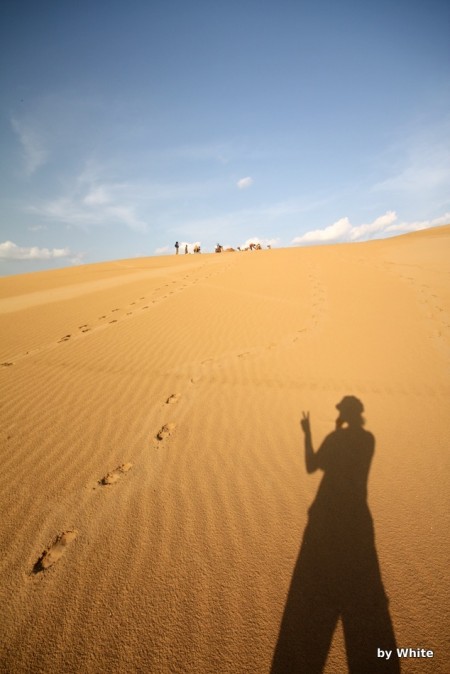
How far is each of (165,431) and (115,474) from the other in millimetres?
831

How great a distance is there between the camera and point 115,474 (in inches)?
120

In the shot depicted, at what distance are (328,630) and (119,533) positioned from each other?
5.47ft

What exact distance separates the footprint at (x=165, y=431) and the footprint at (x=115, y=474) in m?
0.54

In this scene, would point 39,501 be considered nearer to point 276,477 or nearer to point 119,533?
point 119,533

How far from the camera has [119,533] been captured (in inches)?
95.0

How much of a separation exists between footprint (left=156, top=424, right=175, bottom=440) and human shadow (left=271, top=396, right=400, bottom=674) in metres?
1.90

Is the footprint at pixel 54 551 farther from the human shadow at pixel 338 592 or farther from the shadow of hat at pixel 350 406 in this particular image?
the shadow of hat at pixel 350 406

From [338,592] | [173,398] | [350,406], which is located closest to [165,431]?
[173,398]

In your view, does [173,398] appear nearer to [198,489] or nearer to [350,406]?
[198,489]

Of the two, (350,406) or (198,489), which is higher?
(350,406)

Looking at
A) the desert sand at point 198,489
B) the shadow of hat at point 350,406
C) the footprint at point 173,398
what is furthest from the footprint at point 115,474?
the shadow of hat at point 350,406

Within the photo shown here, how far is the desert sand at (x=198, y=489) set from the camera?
179 cm

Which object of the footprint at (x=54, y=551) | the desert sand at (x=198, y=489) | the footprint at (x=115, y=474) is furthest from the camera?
the footprint at (x=115, y=474)

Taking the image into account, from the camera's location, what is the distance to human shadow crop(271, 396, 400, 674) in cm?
168
